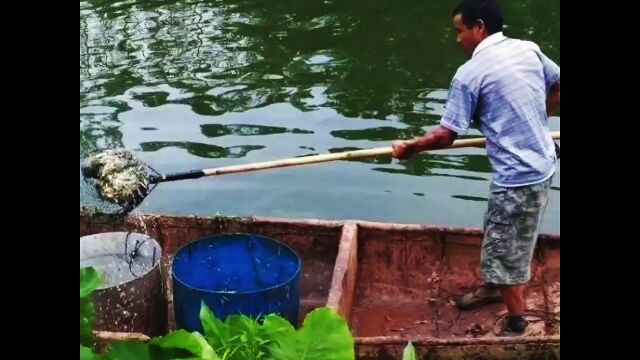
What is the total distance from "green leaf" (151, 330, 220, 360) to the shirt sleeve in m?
2.54

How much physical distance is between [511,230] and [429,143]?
0.66 meters

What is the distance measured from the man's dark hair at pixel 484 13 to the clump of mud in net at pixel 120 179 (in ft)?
7.41

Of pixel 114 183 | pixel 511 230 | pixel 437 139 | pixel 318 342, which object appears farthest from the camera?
pixel 114 183

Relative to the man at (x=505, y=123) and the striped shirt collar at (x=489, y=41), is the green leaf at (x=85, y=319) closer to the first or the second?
the man at (x=505, y=123)

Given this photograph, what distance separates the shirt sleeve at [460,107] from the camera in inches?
154

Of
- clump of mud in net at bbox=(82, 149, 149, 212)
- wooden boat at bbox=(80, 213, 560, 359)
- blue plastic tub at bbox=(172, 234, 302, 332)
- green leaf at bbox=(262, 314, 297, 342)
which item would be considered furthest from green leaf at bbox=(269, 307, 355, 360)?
clump of mud in net at bbox=(82, 149, 149, 212)

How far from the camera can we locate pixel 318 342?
5.66 feet


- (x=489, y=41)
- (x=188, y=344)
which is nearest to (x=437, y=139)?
(x=489, y=41)

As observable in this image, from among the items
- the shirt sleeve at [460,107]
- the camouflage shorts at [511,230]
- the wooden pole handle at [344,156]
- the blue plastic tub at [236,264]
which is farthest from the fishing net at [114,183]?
the camouflage shorts at [511,230]

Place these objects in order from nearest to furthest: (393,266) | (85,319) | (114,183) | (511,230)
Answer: (85,319), (511,230), (114,183), (393,266)

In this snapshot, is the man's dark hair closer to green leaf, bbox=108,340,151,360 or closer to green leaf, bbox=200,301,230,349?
green leaf, bbox=200,301,230,349

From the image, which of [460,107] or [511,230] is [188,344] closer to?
[460,107]

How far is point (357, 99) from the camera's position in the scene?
29.1ft
